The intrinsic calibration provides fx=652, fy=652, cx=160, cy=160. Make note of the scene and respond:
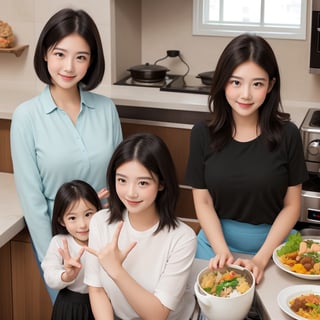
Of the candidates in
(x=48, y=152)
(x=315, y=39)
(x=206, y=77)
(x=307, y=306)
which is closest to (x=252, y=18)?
(x=206, y=77)

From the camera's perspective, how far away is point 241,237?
82.2 inches

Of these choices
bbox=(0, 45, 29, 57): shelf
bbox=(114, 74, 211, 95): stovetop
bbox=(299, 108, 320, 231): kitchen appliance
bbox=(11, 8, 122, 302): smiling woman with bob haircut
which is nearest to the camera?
bbox=(11, 8, 122, 302): smiling woman with bob haircut

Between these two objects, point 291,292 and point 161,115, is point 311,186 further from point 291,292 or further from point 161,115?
point 291,292

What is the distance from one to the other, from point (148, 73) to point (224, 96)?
1286 millimetres

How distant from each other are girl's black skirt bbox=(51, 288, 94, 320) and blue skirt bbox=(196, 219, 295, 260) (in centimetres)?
39

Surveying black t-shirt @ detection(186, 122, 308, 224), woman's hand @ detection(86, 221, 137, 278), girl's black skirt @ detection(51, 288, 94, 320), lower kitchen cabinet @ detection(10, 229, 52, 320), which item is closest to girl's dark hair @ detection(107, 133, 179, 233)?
woman's hand @ detection(86, 221, 137, 278)

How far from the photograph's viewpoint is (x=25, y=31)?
3295 mm

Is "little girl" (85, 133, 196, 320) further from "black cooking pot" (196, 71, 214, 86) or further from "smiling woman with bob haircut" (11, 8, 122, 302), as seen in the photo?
"black cooking pot" (196, 71, 214, 86)

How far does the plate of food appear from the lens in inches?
67.1

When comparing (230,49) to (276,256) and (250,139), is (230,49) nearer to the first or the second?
(250,139)

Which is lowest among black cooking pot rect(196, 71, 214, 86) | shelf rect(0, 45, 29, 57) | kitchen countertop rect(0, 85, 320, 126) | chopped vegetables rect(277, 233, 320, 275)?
chopped vegetables rect(277, 233, 320, 275)

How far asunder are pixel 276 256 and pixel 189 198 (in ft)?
3.94

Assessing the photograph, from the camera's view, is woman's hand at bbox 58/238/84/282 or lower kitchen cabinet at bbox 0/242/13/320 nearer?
woman's hand at bbox 58/238/84/282

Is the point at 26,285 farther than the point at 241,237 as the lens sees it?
Yes
